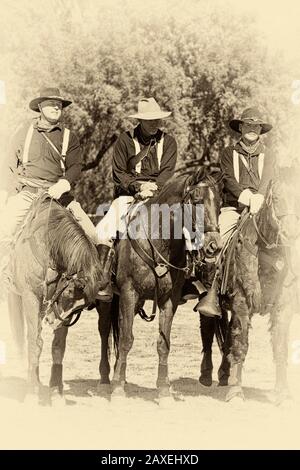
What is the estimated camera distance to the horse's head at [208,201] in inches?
434

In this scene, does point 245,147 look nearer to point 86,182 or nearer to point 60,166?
point 60,166

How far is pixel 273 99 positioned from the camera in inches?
1070

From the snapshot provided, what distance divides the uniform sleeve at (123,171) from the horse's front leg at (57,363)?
1828 mm

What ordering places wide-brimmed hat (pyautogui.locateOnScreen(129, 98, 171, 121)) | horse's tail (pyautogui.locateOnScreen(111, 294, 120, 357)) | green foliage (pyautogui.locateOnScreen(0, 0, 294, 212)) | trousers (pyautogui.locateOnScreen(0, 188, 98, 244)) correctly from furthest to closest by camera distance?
green foliage (pyautogui.locateOnScreen(0, 0, 294, 212)) < horse's tail (pyautogui.locateOnScreen(111, 294, 120, 357)) < wide-brimmed hat (pyautogui.locateOnScreen(129, 98, 171, 121)) < trousers (pyautogui.locateOnScreen(0, 188, 98, 244))

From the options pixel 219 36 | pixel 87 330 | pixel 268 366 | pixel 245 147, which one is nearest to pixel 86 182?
pixel 219 36

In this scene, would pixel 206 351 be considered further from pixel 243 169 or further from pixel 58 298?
pixel 58 298

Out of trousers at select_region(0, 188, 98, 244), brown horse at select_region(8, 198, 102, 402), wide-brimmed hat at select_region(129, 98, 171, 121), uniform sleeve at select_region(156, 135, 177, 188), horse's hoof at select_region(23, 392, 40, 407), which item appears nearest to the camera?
brown horse at select_region(8, 198, 102, 402)

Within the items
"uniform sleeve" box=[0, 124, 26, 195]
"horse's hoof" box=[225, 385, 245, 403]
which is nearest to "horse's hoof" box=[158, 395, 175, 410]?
"horse's hoof" box=[225, 385, 245, 403]

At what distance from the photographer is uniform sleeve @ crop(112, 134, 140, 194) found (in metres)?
12.2

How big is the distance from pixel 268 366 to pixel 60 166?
190 inches

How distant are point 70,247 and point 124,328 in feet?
4.13

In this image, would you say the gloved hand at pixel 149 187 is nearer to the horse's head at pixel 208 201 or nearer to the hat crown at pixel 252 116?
the horse's head at pixel 208 201

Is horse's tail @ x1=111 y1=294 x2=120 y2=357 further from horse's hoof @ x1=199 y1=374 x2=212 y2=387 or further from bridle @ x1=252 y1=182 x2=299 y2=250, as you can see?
bridle @ x1=252 y1=182 x2=299 y2=250

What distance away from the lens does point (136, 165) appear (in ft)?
40.5
